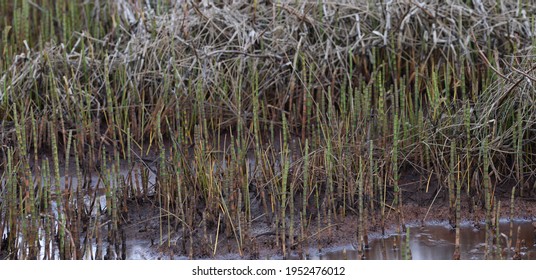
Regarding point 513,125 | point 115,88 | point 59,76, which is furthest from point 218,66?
point 513,125

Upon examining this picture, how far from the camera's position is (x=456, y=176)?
15.1 ft

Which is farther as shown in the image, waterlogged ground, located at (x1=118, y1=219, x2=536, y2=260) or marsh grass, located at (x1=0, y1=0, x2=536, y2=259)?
marsh grass, located at (x1=0, y1=0, x2=536, y2=259)

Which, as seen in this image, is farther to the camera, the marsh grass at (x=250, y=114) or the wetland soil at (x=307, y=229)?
the marsh grass at (x=250, y=114)

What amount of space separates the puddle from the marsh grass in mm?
80

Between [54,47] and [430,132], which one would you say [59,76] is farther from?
[430,132]

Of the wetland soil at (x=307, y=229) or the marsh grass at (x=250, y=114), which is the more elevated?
the marsh grass at (x=250, y=114)

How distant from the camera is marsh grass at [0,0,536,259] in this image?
13.7 ft

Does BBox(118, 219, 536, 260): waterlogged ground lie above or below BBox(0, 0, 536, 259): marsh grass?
below

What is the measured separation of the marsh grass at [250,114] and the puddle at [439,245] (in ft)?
0.26

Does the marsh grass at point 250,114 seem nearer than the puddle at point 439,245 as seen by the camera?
No

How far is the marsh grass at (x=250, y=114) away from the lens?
419 cm

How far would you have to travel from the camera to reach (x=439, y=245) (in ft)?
13.5

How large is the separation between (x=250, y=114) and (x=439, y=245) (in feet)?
5.61

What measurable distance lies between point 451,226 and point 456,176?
1.29 ft
